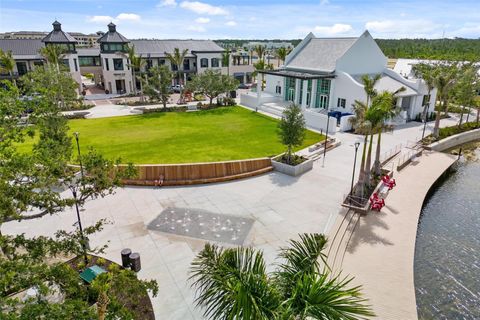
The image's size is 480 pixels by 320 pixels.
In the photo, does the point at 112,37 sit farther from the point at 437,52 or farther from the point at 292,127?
the point at 437,52

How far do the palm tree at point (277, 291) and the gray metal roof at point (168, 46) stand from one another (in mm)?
58971

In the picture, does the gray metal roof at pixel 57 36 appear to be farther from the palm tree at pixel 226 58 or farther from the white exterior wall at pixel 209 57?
the palm tree at pixel 226 58

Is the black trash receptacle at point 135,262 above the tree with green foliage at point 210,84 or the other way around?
the other way around

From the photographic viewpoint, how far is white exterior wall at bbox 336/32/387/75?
42866mm

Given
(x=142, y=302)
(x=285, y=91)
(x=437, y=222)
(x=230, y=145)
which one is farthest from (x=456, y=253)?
(x=285, y=91)

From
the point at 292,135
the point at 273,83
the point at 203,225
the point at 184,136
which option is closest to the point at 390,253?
the point at 203,225

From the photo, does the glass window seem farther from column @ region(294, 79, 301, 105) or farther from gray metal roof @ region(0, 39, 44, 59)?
column @ region(294, 79, 301, 105)

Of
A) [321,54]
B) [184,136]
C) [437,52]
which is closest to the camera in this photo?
[184,136]

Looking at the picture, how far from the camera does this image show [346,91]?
40844mm

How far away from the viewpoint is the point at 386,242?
16594mm

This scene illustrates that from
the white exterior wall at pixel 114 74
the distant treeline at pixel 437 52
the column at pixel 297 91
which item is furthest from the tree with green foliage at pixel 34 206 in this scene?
the distant treeline at pixel 437 52

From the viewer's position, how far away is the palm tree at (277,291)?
5.75 meters

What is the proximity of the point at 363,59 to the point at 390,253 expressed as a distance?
3530 cm

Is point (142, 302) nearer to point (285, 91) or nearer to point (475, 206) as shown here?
point (475, 206)
